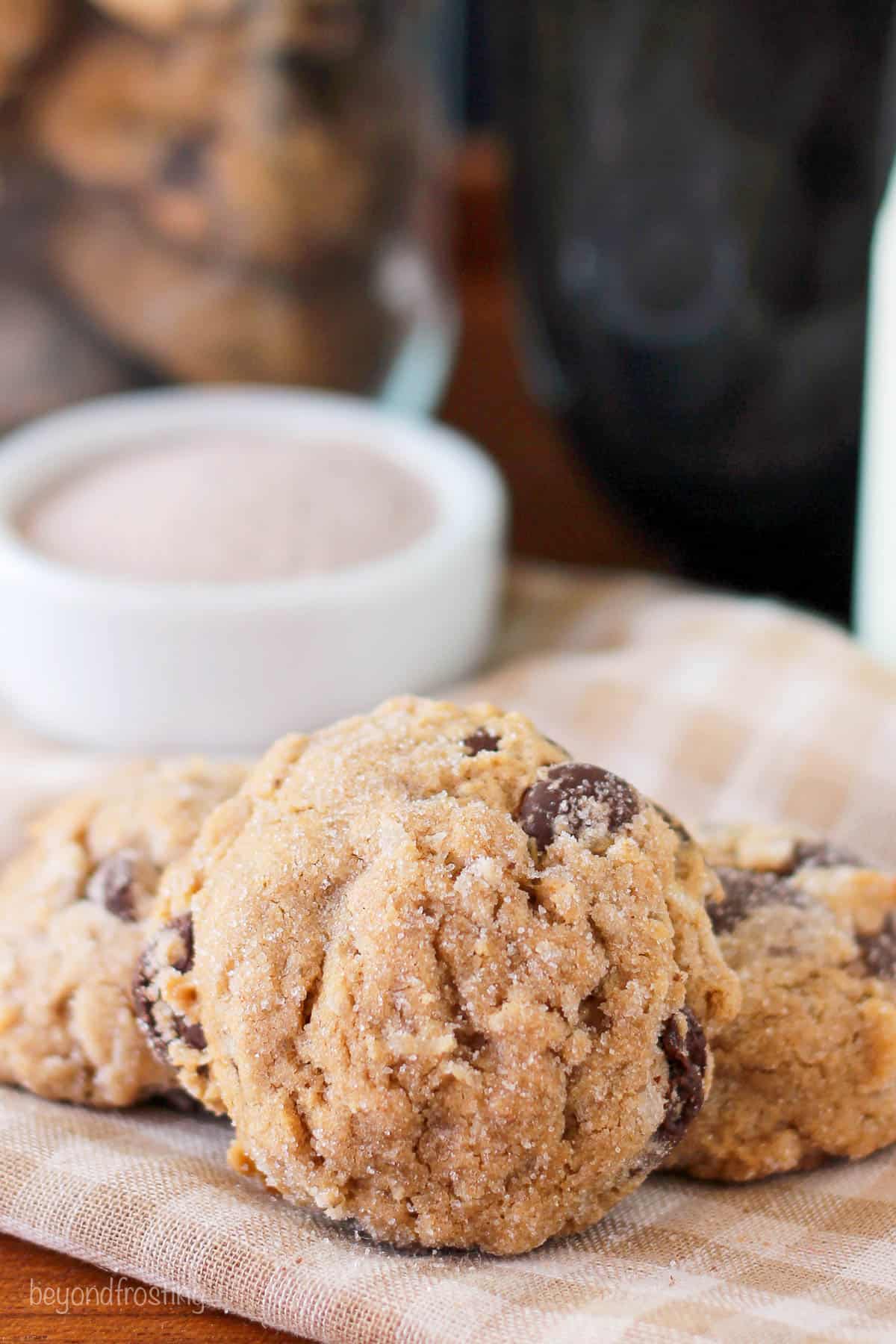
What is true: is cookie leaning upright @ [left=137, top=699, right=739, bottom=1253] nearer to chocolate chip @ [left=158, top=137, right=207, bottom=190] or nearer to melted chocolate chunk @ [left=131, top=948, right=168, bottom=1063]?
melted chocolate chunk @ [left=131, top=948, right=168, bottom=1063]

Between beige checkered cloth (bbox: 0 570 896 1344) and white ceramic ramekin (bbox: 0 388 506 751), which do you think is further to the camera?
white ceramic ramekin (bbox: 0 388 506 751)

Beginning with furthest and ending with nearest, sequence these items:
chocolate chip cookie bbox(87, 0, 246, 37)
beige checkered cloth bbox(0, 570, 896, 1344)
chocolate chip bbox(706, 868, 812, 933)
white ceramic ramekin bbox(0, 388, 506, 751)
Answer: chocolate chip cookie bbox(87, 0, 246, 37)
white ceramic ramekin bbox(0, 388, 506, 751)
chocolate chip bbox(706, 868, 812, 933)
beige checkered cloth bbox(0, 570, 896, 1344)

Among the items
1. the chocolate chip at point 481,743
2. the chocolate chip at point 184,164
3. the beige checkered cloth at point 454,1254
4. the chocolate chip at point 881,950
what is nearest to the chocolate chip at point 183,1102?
the beige checkered cloth at point 454,1254

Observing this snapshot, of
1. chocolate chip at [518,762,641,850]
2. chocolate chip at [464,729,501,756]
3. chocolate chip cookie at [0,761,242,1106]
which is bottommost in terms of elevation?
chocolate chip cookie at [0,761,242,1106]

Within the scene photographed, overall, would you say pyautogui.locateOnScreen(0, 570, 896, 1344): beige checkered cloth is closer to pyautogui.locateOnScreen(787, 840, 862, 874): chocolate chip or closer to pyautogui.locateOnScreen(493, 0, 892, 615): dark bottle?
pyautogui.locateOnScreen(787, 840, 862, 874): chocolate chip

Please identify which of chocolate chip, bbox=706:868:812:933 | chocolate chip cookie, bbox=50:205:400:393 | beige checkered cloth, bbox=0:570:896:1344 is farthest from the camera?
chocolate chip cookie, bbox=50:205:400:393

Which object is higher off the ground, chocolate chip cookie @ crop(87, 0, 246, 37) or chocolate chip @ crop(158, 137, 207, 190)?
chocolate chip cookie @ crop(87, 0, 246, 37)

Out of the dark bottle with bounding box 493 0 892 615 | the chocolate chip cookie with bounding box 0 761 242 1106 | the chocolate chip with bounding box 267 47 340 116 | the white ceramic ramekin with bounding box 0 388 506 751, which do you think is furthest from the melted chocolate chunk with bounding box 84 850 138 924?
the chocolate chip with bounding box 267 47 340 116

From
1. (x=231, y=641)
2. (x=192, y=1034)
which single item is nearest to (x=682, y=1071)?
(x=192, y=1034)
